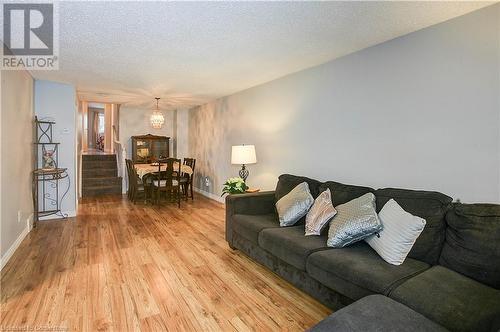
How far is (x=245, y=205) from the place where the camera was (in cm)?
329

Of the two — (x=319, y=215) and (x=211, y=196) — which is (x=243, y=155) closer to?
(x=319, y=215)

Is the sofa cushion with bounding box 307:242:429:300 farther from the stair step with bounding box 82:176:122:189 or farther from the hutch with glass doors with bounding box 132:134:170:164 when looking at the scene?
the stair step with bounding box 82:176:122:189

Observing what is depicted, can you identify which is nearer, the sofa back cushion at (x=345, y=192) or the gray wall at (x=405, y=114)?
the gray wall at (x=405, y=114)

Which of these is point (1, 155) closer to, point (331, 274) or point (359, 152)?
point (331, 274)

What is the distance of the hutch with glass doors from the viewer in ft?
23.6

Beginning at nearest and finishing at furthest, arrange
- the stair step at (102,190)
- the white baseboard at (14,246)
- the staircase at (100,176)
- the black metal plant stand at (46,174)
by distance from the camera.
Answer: the white baseboard at (14,246) < the black metal plant stand at (46,174) < the stair step at (102,190) < the staircase at (100,176)

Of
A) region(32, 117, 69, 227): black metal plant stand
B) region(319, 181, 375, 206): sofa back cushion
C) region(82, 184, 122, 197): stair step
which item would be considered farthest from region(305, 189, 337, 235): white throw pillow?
region(82, 184, 122, 197): stair step

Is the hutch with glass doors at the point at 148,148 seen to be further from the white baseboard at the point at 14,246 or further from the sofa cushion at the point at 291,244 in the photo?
the sofa cushion at the point at 291,244

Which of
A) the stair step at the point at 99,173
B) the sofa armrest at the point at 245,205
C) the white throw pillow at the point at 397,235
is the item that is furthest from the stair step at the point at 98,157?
the white throw pillow at the point at 397,235

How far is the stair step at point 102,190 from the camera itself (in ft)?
21.6

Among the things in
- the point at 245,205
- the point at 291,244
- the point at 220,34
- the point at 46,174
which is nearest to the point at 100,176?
the point at 46,174

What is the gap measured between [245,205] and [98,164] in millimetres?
5873

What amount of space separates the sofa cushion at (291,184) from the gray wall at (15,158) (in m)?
3.01

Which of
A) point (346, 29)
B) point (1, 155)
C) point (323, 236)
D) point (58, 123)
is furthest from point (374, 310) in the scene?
point (58, 123)
